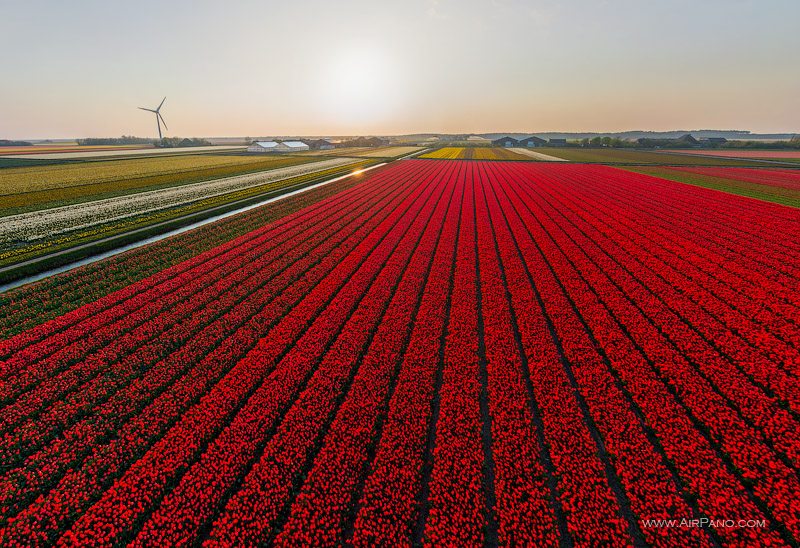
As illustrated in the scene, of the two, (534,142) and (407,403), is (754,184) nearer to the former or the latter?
(407,403)

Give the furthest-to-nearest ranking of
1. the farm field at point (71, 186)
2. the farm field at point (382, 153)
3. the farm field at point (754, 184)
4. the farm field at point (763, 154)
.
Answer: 1. the farm field at point (382, 153)
2. the farm field at point (763, 154)
3. the farm field at point (71, 186)
4. the farm field at point (754, 184)

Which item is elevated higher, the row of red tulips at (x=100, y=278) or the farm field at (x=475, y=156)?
the farm field at (x=475, y=156)

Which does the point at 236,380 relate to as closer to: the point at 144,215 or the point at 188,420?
the point at 188,420

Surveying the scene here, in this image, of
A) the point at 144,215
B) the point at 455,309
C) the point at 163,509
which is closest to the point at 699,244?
the point at 455,309

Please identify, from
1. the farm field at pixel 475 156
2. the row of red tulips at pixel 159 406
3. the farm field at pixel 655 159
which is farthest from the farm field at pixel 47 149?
the farm field at pixel 655 159

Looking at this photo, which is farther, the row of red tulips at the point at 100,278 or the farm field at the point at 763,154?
the farm field at the point at 763,154

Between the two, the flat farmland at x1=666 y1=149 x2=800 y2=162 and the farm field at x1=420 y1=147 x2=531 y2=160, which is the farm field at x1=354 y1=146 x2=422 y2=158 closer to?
the farm field at x1=420 y1=147 x2=531 y2=160

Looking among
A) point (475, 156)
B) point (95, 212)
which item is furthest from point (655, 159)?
point (95, 212)

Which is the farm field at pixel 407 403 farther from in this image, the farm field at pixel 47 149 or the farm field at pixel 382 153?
the farm field at pixel 47 149

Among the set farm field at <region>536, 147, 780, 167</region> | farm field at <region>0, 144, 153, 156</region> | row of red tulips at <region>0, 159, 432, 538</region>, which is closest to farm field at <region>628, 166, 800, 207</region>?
farm field at <region>536, 147, 780, 167</region>
